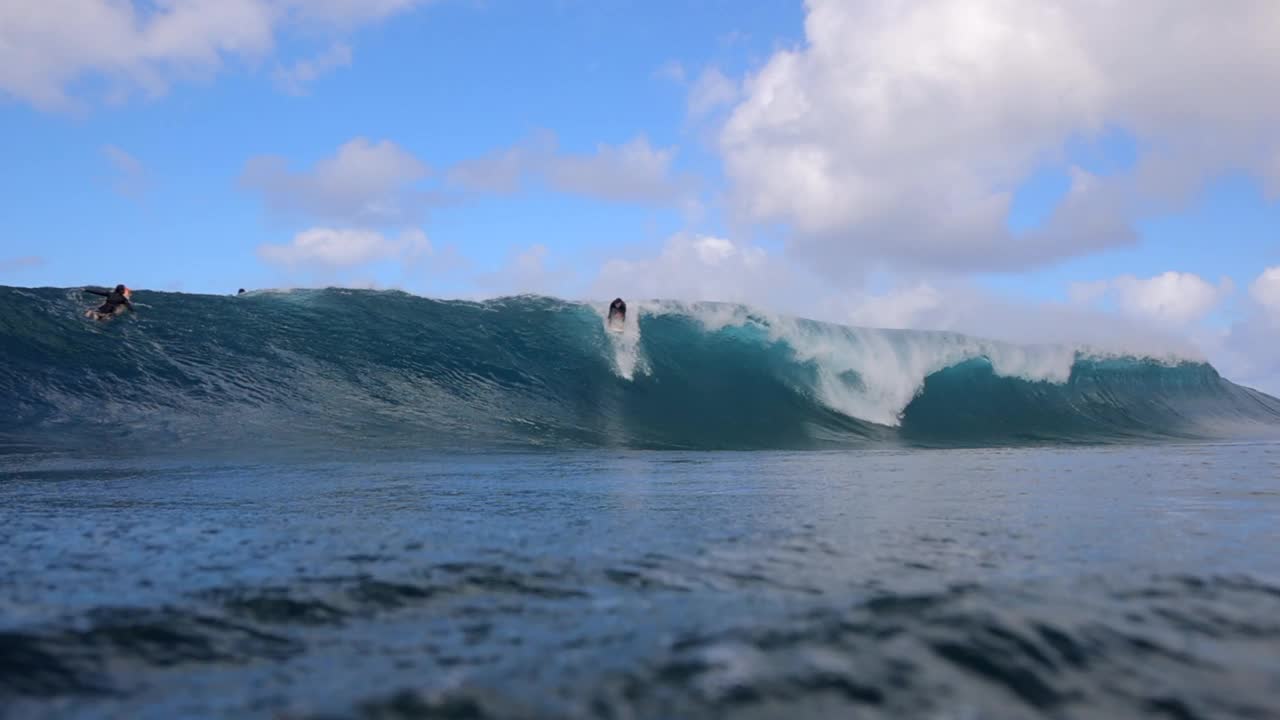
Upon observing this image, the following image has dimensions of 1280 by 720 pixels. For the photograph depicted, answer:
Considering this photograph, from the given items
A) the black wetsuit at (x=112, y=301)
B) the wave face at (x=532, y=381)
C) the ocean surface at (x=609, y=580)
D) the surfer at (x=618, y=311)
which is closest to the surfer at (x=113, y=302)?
the black wetsuit at (x=112, y=301)

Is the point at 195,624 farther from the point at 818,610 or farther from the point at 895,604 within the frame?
the point at 895,604

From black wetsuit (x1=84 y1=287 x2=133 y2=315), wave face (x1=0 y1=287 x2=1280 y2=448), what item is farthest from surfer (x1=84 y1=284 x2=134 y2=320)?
wave face (x1=0 y1=287 x2=1280 y2=448)

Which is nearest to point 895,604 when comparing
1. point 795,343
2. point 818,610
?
point 818,610

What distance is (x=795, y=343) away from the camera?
28547mm

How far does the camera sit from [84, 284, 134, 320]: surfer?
18.9m

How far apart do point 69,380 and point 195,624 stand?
1802cm

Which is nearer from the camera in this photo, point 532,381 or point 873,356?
point 532,381

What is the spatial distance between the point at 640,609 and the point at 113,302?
782 inches

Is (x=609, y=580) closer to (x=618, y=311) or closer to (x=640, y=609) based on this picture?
(x=640, y=609)

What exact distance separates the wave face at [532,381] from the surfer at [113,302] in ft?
1.54

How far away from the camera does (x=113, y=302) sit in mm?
19469

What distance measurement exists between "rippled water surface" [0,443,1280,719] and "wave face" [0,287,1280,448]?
1098cm

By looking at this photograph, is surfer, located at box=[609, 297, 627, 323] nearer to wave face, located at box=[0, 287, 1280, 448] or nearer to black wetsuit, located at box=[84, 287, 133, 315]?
wave face, located at box=[0, 287, 1280, 448]

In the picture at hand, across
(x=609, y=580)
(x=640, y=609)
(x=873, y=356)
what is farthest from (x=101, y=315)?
(x=873, y=356)
